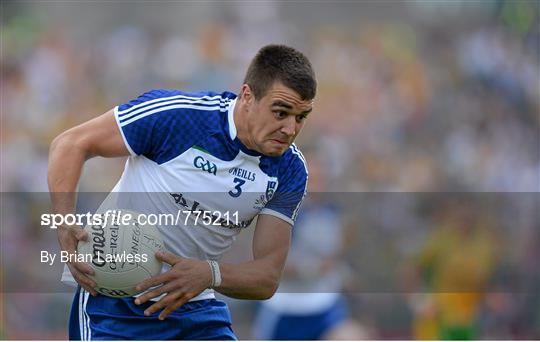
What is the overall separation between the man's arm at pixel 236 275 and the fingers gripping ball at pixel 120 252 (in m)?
0.05

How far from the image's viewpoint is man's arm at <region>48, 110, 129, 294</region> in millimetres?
4293

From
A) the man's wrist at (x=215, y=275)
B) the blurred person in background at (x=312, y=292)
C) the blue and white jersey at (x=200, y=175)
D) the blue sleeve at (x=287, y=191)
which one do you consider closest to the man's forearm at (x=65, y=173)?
the blue and white jersey at (x=200, y=175)

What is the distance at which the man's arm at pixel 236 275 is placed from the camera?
4.34m

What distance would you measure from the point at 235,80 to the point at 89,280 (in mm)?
7485

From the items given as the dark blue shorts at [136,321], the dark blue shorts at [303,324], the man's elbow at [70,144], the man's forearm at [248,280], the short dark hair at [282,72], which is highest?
the dark blue shorts at [303,324]

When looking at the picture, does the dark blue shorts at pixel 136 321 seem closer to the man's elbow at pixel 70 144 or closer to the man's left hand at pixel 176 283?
the man's left hand at pixel 176 283

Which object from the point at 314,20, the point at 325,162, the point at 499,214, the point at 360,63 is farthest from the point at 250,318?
the point at 314,20

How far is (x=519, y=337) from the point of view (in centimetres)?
970

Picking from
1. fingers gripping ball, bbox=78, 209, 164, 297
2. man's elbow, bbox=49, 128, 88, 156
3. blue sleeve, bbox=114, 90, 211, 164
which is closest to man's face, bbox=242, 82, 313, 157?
blue sleeve, bbox=114, 90, 211, 164

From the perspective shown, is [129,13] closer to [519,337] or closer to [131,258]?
[519,337]

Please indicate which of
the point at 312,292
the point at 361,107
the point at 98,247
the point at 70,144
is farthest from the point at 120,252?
the point at 361,107

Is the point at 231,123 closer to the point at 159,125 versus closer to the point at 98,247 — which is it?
the point at 159,125

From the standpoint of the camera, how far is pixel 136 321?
15.0ft

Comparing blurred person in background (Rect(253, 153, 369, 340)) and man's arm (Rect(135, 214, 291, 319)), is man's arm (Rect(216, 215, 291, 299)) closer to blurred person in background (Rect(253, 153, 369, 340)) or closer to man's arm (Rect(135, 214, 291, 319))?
man's arm (Rect(135, 214, 291, 319))
